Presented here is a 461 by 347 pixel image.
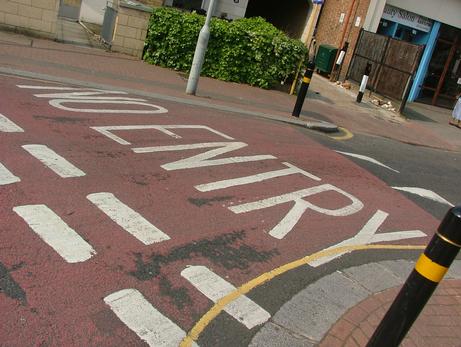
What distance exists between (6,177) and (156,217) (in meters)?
1.59

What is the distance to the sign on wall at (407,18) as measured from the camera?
895 inches

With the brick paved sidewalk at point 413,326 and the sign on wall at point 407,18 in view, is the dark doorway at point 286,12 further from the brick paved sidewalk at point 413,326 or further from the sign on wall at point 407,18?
the brick paved sidewalk at point 413,326

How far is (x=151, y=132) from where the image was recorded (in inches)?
325

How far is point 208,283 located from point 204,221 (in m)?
1.22

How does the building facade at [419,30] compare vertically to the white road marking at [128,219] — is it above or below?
above

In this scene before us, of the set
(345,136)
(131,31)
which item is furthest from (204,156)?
(131,31)

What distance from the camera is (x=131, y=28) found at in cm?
1499

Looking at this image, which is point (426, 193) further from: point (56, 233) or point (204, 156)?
point (56, 233)

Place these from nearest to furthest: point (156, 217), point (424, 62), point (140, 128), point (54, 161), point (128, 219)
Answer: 1. point (128, 219)
2. point (156, 217)
3. point (54, 161)
4. point (140, 128)
5. point (424, 62)

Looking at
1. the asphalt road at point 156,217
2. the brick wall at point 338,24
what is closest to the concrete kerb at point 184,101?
the asphalt road at point 156,217

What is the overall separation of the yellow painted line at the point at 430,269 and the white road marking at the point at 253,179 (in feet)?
12.1

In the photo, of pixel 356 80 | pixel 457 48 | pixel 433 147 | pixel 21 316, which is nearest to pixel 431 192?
pixel 433 147

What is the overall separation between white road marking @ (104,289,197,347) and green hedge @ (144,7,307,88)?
1160 cm

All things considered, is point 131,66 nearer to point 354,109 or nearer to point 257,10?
point 354,109
